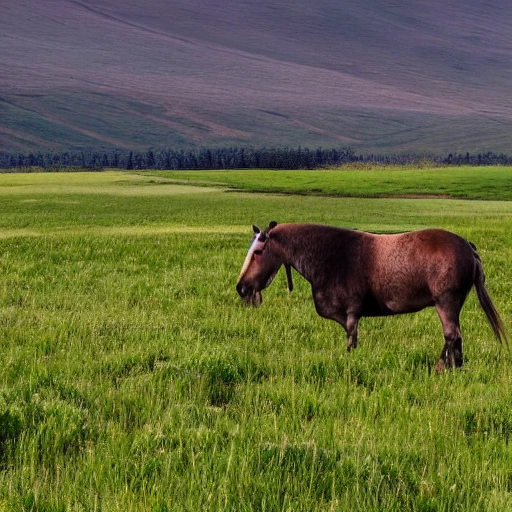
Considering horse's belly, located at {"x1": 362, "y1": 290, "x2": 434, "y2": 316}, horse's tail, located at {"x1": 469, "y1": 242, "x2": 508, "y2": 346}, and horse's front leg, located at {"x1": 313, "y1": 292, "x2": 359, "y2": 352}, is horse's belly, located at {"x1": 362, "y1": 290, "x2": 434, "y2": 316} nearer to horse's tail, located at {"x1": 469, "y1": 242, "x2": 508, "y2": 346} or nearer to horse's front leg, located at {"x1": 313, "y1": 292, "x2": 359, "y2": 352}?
horse's front leg, located at {"x1": 313, "y1": 292, "x2": 359, "y2": 352}

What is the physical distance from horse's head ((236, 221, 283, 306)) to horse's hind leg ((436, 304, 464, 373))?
2.09 meters

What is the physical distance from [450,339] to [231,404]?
2.56 metres

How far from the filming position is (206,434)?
5867 millimetres

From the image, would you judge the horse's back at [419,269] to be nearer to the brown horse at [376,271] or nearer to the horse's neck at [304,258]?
the brown horse at [376,271]

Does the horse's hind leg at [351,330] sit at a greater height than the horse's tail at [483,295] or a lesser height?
lesser

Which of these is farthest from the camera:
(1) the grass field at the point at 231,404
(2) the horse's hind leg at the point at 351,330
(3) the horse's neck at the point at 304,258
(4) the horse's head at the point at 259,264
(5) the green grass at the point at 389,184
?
(5) the green grass at the point at 389,184

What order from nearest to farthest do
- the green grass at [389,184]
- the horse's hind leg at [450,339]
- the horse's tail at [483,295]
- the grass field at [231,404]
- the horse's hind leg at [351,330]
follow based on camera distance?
the grass field at [231,404] < the horse's hind leg at [450,339] < the horse's tail at [483,295] < the horse's hind leg at [351,330] < the green grass at [389,184]

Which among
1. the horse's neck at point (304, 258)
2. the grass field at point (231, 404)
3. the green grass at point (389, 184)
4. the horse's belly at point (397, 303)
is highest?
the horse's neck at point (304, 258)

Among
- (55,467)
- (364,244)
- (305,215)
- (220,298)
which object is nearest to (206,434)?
(55,467)

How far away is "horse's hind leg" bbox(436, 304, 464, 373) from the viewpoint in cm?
805

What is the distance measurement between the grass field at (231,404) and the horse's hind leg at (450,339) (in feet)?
0.58

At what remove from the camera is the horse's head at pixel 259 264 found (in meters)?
9.15

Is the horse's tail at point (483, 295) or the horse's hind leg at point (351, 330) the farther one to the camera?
the horse's hind leg at point (351, 330)

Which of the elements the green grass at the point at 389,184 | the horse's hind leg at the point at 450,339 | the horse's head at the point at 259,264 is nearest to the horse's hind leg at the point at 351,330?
the horse's hind leg at the point at 450,339
